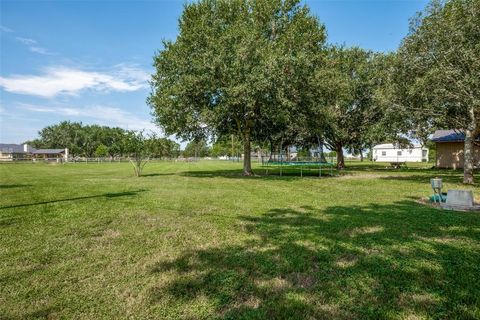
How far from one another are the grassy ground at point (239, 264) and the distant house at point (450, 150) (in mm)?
28961

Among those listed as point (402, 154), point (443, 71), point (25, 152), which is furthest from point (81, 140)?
point (443, 71)

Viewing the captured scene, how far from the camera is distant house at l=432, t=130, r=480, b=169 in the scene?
3155cm

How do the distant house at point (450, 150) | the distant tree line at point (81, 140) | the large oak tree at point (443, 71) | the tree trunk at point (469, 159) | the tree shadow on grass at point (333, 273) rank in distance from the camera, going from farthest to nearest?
the distant tree line at point (81, 140) → the distant house at point (450, 150) → the tree trunk at point (469, 159) → the large oak tree at point (443, 71) → the tree shadow on grass at point (333, 273)

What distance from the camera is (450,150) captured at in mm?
33156

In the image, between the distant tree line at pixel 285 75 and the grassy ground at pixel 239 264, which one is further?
the distant tree line at pixel 285 75

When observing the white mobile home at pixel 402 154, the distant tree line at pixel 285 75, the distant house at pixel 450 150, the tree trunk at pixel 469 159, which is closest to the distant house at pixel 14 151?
the distant tree line at pixel 285 75

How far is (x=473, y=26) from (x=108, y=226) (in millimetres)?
17183

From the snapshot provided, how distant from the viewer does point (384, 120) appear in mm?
18984

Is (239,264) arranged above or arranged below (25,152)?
below

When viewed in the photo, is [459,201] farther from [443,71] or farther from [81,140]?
[81,140]

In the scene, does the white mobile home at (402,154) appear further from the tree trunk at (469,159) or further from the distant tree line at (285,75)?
the tree trunk at (469,159)

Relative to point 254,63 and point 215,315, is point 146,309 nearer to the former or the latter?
point 215,315

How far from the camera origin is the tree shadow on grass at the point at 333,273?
3.35 meters

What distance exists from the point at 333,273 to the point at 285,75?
52.9ft
